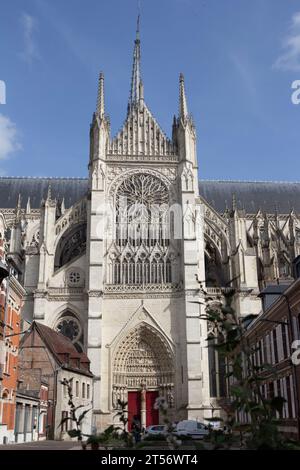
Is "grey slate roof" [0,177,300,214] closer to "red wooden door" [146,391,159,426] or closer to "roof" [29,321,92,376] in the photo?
"roof" [29,321,92,376]

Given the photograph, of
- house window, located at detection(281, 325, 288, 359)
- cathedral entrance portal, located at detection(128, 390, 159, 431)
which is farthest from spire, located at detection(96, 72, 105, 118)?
house window, located at detection(281, 325, 288, 359)

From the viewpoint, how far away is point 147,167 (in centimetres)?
3744

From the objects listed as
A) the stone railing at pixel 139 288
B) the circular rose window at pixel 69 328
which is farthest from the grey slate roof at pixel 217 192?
the circular rose window at pixel 69 328

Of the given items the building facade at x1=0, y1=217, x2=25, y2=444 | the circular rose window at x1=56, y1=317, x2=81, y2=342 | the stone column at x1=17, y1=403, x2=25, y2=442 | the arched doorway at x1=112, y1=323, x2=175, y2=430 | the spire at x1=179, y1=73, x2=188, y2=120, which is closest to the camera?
the building facade at x1=0, y1=217, x2=25, y2=444

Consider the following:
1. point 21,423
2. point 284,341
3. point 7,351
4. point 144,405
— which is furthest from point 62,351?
point 284,341

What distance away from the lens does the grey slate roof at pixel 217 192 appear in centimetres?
4600

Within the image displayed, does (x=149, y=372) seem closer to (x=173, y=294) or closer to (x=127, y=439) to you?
(x=173, y=294)

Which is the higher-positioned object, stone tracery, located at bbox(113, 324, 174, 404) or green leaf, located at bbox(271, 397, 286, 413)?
stone tracery, located at bbox(113, 324, 174, 404)

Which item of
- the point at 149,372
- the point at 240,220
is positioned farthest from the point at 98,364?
the point at 240,220

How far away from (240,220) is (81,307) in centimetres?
1273

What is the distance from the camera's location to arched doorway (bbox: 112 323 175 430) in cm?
3278

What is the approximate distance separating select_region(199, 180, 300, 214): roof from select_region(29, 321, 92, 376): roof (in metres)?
20.1

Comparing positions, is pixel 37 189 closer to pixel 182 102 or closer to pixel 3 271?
pixel 182 102

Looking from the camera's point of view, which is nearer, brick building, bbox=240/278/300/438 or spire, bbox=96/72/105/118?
brick building, bbox=240/278/300/438
